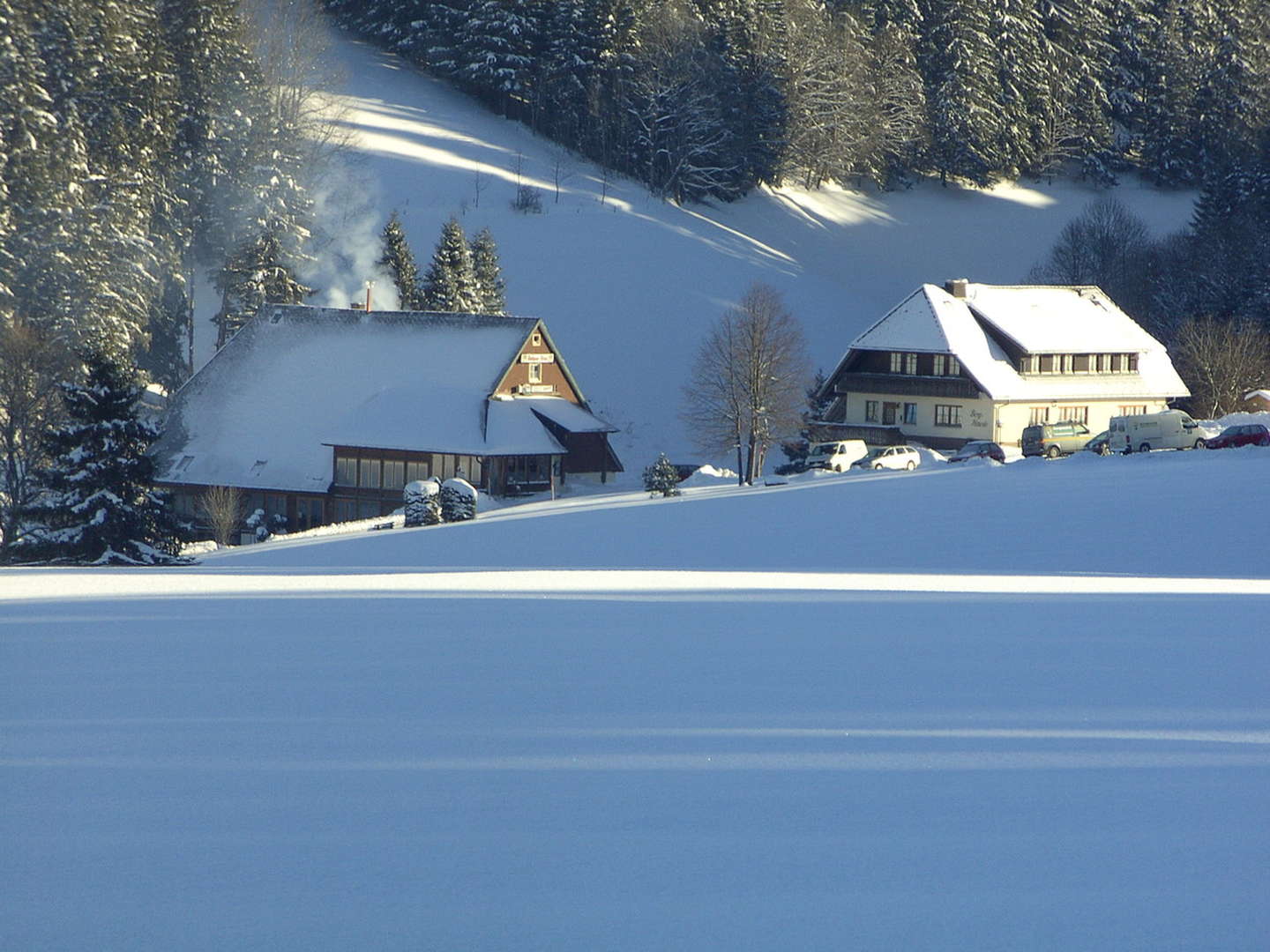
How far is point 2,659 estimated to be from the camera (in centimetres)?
1173

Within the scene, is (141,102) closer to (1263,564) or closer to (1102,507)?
(1102,507)

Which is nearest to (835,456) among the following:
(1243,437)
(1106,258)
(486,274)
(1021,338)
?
(1243,437)

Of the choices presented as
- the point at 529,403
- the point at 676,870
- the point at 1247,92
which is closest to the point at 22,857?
the point at 676,870

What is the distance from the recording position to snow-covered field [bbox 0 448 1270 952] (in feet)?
21.3

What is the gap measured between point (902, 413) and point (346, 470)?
23.0 metres

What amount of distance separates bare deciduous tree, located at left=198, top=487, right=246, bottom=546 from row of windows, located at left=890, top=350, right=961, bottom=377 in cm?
2629

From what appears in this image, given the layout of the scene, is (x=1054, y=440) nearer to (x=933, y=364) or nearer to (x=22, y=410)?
(x=933, y=364)

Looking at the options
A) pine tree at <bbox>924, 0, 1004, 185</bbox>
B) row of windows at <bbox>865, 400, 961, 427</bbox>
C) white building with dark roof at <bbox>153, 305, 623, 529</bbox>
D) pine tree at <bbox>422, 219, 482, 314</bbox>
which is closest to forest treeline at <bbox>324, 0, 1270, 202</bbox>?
pine tree at <bbox>924, 0, 1004, 185</bbox>

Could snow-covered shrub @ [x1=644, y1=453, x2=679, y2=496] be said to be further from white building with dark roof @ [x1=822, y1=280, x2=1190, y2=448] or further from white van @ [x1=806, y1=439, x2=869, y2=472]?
white building with dark roof @ [x1=822, y1=280, x2=1190, y2=448]

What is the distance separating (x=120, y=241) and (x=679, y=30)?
4049 centimetres

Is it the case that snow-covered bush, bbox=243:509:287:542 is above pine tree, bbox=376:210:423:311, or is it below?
below

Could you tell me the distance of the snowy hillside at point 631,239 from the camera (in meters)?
65.6

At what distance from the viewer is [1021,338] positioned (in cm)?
5672

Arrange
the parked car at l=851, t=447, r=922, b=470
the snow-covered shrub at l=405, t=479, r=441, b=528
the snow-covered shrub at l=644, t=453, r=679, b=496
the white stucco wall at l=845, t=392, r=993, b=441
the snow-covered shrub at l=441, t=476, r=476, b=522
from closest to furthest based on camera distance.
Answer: the snow-covered shrub at l=405, t=479, r=441, b=528
the snow-covered shrub at l=441, t=476, r=476, b=522
the snow-covered shrub at l=644, t=453, r=679, b=496
the parked car at l=851, t=447, r=922, b=470
the white stucco wall at l=845, t=392, r=993, b=441
